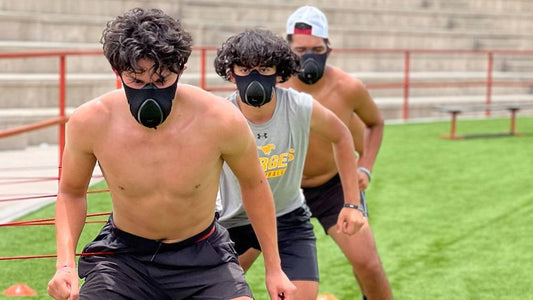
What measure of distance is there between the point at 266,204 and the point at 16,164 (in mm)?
7817

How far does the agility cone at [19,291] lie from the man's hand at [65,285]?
2.87 m

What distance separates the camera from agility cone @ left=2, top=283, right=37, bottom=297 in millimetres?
6102

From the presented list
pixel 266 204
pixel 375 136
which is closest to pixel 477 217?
pixel 375 136

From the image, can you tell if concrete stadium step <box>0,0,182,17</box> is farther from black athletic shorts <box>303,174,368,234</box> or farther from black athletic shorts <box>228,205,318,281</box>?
black athletic shorts <box>228,205,318,281</box>

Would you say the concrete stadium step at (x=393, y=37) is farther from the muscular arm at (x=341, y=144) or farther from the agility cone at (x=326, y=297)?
the muscular arm at (x=341, y=144)

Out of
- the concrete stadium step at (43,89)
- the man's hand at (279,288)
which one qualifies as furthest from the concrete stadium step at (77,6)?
the man's hand at (279,288)

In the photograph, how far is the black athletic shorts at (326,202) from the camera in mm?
5582

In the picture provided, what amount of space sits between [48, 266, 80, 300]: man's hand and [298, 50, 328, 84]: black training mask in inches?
102

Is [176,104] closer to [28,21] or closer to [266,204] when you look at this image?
[266,204]

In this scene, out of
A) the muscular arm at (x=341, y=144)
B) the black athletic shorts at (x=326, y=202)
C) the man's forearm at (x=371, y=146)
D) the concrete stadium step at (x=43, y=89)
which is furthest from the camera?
the concrete stadium step at (x=43, y=89)

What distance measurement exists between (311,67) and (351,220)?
1.32 metres

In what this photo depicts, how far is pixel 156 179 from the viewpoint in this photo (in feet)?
11.5

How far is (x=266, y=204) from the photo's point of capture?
12.2 feet

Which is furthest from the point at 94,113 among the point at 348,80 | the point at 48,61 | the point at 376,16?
the point at 376,16
